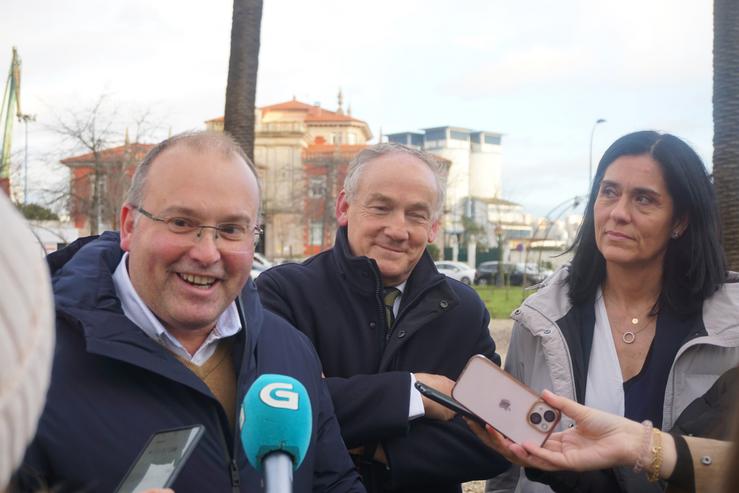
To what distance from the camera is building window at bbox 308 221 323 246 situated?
59438 mm

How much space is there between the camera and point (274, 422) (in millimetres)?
1737

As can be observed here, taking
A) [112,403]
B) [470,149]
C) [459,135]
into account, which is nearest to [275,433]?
[112,403]

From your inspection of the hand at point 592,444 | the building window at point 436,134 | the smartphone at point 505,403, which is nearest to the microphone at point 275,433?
the smartphone at point 505,403

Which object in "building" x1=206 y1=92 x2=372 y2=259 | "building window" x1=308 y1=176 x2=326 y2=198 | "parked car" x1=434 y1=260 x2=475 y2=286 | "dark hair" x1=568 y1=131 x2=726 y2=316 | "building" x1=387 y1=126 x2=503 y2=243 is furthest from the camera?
"building" x1=387 y1=126 x2=503 y2=243

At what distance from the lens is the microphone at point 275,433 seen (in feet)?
5.56

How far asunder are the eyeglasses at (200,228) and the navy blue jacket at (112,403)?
0.25m

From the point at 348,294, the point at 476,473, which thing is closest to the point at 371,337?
the point at 348,294

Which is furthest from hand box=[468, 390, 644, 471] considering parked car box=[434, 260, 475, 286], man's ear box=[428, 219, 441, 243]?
parked car box=[434, 260, 475, 286]

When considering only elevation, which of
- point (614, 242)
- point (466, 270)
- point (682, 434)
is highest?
point (614, 242)

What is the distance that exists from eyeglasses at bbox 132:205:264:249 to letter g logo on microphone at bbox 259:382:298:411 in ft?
3.06

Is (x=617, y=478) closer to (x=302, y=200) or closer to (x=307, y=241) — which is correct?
(x=302, y=200)

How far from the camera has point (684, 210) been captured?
3350mm

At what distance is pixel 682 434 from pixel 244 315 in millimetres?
1601

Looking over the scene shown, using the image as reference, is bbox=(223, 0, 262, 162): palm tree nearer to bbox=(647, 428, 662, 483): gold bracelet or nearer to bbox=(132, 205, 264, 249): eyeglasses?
bbox=(132, 205, 264, 249): eyeglasses
